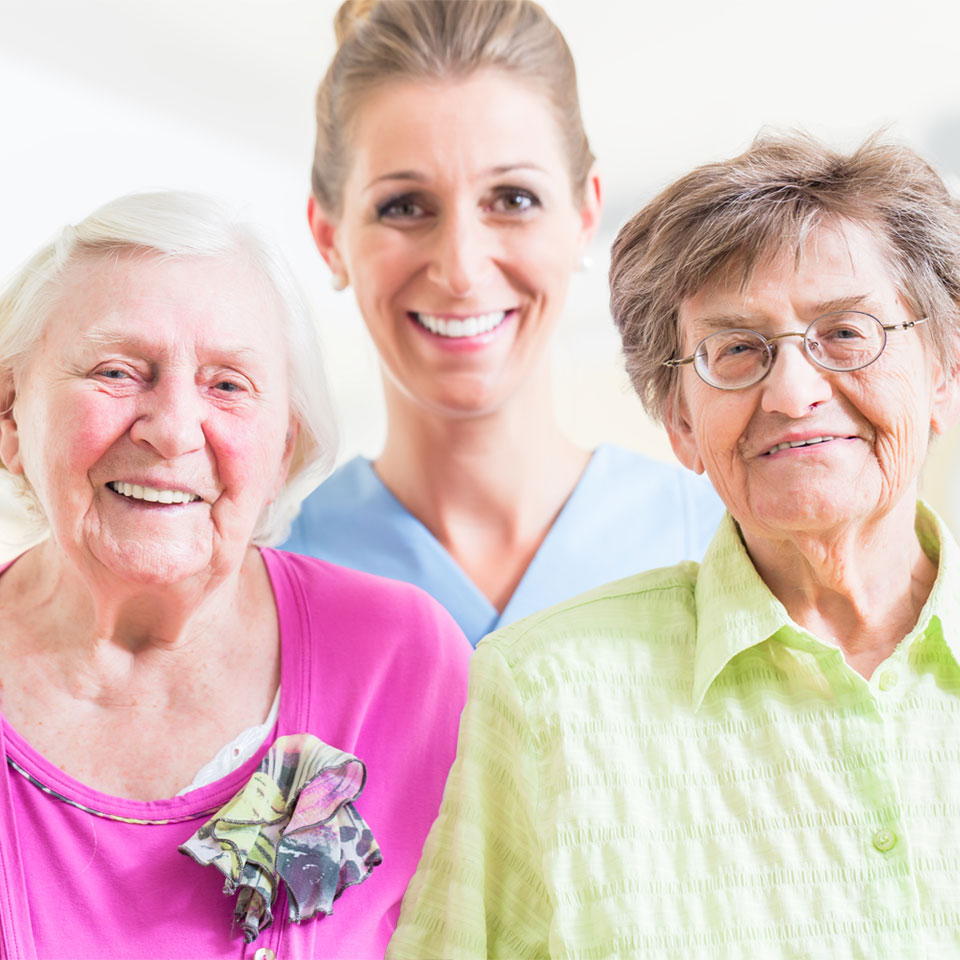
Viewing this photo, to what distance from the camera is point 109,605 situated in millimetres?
1654

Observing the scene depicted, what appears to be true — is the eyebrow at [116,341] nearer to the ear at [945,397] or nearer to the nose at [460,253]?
the nose at [460,253]

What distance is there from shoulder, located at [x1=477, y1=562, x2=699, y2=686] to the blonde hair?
1.00m

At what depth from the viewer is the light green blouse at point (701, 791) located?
4.53 ft

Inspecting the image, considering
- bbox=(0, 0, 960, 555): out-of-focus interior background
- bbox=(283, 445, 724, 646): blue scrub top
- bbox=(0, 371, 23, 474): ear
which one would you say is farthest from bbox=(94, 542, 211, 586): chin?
bbox=(0, 0, 960, 555): out-of-focus interior background

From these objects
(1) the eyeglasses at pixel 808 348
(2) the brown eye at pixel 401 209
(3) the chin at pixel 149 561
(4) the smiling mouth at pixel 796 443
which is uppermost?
(2) the brown eye at pixel 401 209

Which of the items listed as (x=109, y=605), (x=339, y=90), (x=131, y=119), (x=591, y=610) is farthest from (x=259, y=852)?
(x=131, y=119)

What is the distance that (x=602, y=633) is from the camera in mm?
1545

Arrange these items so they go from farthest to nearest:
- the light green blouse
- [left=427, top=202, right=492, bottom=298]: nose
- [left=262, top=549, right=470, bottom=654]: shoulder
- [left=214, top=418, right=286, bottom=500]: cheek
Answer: [left=427, top=202, right=492, bottom=298]: nose → [left=262, top=549, right=470, bottom=654]: shoulder → [left=214, top=418, right=286, bottom=500]: cheek → the light green blouse

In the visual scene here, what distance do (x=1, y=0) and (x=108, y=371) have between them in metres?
1.62

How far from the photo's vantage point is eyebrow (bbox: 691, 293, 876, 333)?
143cm

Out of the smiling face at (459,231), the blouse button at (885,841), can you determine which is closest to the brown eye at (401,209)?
the smiling face at (459,231)

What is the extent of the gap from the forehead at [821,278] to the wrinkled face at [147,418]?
68 cm

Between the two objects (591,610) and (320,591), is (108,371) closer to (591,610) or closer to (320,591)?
(320,591)

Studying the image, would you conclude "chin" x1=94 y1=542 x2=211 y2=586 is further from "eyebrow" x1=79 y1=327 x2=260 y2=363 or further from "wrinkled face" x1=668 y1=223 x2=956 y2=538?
"wrinkled face" x1=668 y1=223 x2=956 y2=538
